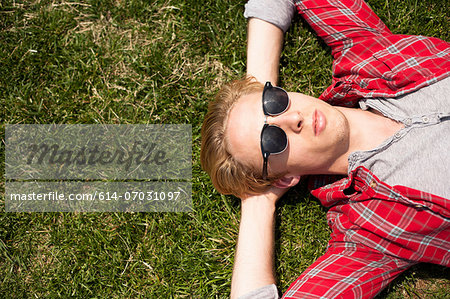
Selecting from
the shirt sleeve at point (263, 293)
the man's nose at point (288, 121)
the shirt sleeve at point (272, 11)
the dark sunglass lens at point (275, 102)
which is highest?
the shirt sleeve at point (272, 11)

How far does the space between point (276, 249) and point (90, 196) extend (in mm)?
2060

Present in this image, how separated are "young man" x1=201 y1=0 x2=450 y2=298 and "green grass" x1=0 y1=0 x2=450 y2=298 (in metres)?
0.45

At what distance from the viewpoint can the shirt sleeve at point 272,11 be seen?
3420 millimetres

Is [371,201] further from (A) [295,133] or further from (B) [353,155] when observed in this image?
(A) [295,133]

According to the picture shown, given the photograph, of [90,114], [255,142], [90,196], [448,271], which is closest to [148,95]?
[90,114]

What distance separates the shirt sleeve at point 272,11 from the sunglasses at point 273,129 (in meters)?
0.97

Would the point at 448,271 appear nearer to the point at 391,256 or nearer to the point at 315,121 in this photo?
the point at 391,256

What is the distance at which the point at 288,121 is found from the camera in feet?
8.99

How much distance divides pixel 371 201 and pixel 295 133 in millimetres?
875

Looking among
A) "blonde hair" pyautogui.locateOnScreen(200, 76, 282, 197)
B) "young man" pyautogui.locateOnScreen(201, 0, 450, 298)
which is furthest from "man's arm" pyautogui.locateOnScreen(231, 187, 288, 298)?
"blonde hair" pyautogui.locateOnScreen(200, 76, 282, 197)

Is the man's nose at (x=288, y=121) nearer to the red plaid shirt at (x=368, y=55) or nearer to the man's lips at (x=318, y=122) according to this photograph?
the man's lips at (x=318, y=122)

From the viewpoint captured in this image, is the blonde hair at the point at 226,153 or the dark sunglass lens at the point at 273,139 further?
the blonde hair at the point at 226,153

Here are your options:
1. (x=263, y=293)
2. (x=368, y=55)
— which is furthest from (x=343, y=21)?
(x=263, y=293)

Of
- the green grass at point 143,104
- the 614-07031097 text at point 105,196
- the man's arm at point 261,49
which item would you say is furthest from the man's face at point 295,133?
the 614-07031097 text at point 105,196
